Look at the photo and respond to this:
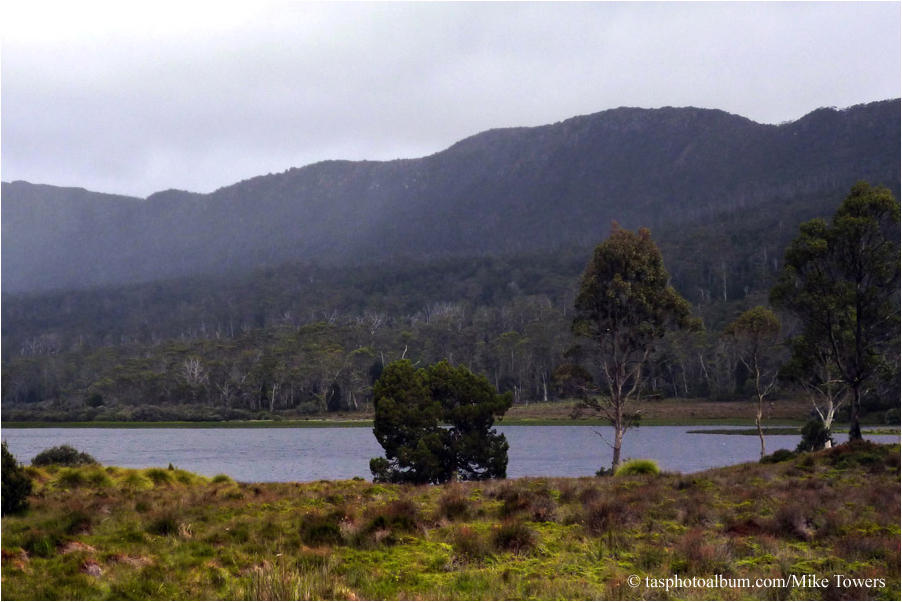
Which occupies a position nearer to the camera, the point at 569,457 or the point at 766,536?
the point at 766,536

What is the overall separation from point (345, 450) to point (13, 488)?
138 ft

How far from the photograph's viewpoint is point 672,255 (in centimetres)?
15788

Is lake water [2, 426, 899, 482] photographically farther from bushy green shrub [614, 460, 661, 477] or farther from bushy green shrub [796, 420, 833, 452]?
bushy green shrub [614, 460, 661, 477]

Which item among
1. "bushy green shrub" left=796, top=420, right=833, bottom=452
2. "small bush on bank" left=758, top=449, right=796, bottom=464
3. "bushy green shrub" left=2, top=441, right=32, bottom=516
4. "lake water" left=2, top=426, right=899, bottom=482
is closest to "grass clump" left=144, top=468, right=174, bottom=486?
"bushy green shrub" left=2, top=441, right=32, bottom=516

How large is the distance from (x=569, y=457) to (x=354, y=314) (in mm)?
131434

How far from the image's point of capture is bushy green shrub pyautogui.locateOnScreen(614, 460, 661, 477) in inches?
927

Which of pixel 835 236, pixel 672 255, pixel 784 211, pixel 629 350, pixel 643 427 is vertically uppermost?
pixel 784 211

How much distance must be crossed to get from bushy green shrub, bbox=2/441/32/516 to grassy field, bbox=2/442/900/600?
0.25 metres

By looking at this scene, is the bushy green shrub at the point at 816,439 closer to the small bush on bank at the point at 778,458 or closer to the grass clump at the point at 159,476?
the small bush on bank at the point at 778,458

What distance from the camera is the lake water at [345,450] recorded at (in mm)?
41250

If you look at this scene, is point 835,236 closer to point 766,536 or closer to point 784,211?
point 766,536

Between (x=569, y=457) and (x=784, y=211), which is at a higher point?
(x=784, y=211)

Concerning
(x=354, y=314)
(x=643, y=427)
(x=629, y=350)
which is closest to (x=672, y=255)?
(x=354, y=314)

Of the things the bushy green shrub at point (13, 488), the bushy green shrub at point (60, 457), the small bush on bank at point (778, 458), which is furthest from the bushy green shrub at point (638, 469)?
the bushy green shrub at point (60, 457)
